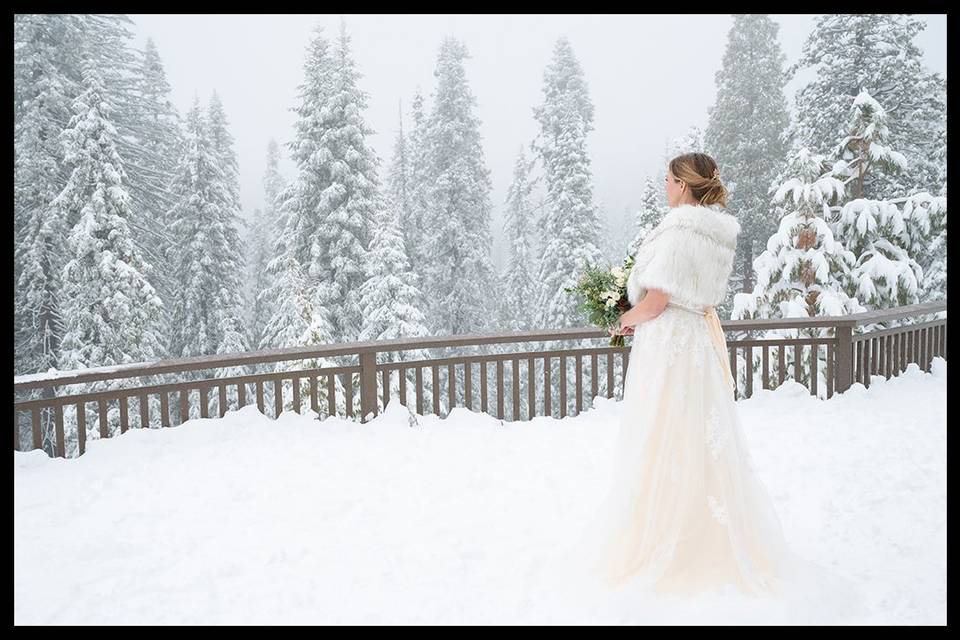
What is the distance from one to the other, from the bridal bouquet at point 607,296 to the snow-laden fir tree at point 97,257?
39.8 ft

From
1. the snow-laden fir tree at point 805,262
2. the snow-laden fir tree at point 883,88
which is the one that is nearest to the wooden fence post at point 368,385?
the snow-laden fir tree at point 805,262

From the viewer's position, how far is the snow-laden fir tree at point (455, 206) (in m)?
19.0

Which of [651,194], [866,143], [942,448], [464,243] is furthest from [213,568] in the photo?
[464,243]

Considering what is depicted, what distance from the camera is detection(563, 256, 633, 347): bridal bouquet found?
10.0 feet

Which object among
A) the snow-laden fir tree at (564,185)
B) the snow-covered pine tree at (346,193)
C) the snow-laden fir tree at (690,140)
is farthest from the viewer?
the snow-laden fir tree at (564,185)

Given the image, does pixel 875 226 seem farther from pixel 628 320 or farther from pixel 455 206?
pixel 455 206

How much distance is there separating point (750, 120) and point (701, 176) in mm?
16136

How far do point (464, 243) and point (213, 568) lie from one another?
1636 centimetres

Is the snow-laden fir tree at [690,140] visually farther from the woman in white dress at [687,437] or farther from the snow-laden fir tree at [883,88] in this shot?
the woman in white dress at [687,437]

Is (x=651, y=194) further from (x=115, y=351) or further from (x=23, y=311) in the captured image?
(x=23, y=311)

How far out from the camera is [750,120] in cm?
1700

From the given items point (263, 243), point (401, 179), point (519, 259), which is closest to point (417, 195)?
point (401, 179)
